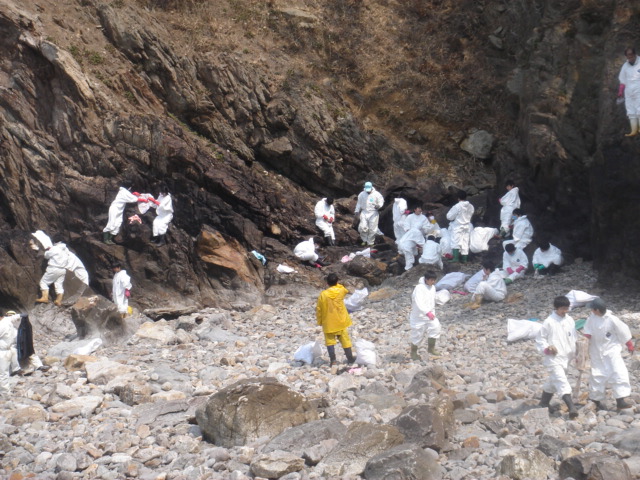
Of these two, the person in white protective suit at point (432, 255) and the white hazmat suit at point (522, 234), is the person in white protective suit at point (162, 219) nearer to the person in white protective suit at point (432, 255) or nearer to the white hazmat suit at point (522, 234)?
the person in white protective suit at point (432, 255)

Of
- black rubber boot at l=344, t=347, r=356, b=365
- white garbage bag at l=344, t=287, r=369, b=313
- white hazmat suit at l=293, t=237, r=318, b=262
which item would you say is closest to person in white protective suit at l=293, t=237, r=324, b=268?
white hazmat suit at l=293, t=237, r=318, b=262

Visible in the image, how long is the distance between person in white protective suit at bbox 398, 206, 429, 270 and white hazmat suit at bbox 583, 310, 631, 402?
905cm

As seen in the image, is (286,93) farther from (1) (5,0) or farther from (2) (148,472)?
(2) (148,472)

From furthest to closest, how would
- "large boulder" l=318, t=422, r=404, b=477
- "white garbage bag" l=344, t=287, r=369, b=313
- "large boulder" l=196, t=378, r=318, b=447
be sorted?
"white garbage bag" l=344, t=287, r=369, b=313, "large boulder" l=196, t=378, r=318, b=447, "large boulder" l=318, t=422, r=404, b=477

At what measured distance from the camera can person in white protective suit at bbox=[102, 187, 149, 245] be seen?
1670 centimetres

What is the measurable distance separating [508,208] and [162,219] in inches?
326

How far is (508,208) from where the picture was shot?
16.7 meters

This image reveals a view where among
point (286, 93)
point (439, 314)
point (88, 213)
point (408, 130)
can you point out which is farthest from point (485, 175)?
point (88, 213)

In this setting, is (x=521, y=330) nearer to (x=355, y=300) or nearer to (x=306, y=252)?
(x=355, y=300)

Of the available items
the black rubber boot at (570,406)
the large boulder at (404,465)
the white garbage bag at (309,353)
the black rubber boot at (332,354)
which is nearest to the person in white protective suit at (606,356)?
the black rubber boot at (570,406)

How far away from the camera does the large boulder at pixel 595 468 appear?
5852 mm

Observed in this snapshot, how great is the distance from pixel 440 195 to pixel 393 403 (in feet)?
40.0

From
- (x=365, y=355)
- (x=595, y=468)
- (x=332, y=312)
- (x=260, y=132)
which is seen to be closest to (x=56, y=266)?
(x=260, y=132)

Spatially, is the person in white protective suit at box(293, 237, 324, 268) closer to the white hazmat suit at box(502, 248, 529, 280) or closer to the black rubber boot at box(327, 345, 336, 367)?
the white hazmat suit at box(502, 248, 529, 280)
